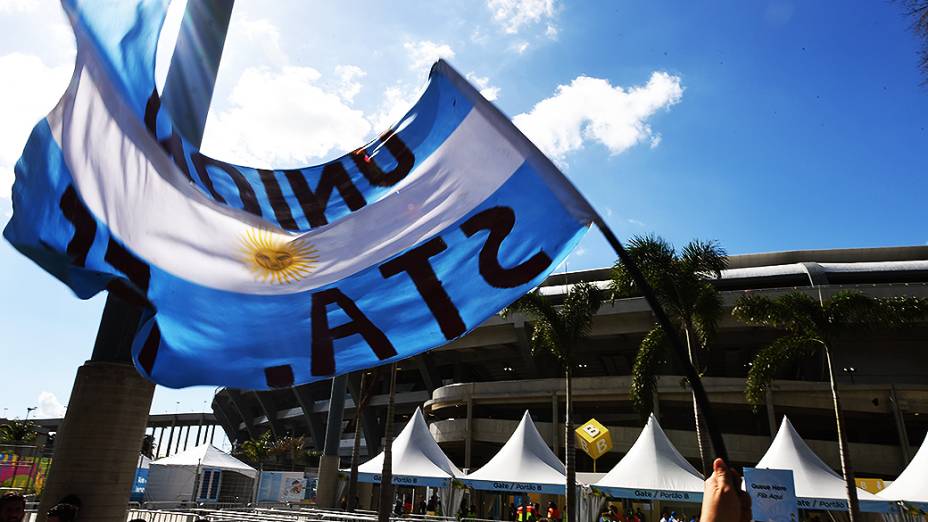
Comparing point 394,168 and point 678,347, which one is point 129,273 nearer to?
point 394,168

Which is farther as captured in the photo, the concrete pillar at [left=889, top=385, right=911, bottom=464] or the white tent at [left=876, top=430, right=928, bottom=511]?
the concrete pillar at [left=889, top=385, right=911, bottom=464]

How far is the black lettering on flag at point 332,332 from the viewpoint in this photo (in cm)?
465

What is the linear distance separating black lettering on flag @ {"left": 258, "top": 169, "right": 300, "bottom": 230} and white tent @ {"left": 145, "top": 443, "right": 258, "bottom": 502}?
25.2 meters

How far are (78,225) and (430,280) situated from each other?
2.48 m

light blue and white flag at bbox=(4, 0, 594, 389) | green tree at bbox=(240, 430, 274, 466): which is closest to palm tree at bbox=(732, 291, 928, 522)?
light blue and white flag at bbox=(4, 0, 594, 389)

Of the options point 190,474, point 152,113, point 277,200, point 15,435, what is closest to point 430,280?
point 277,200

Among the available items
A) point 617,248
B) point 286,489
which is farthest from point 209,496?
point 617,248

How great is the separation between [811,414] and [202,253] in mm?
44211

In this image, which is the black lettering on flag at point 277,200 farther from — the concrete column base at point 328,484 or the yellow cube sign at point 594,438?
the concrete column base at point 328,484

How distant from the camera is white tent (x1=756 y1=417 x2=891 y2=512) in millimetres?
20156

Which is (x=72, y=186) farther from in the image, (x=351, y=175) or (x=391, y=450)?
(x=391, y=450)

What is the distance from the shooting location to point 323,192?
504 centimetres

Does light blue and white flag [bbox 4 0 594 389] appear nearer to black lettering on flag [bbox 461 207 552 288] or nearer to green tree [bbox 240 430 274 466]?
black lettering on flag [bbox 461 207 552 288]

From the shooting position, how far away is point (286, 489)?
91.4ft
